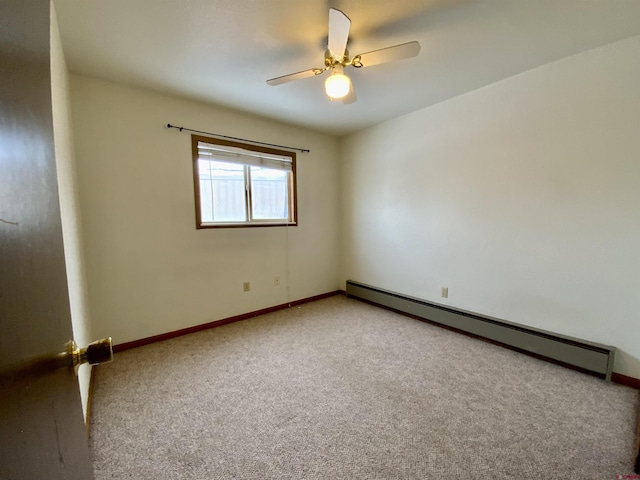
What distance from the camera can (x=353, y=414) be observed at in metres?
1.57

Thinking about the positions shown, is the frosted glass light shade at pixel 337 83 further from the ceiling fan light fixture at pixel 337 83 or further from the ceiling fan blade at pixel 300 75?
the ceiling fan blade at pixel 300 75

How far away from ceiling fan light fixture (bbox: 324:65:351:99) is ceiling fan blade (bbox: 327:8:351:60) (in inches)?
3.1

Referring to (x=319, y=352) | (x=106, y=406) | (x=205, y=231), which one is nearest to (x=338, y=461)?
(x=319, y=352)

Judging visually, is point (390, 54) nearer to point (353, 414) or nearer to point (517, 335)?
point (353, 414)

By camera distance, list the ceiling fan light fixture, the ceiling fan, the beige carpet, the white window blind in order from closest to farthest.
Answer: the beige carpet < the ceiling fan < the ceiling fan light fixture < the white window blind

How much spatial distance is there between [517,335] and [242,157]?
10.6ft

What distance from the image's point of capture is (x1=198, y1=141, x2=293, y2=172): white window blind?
2734 millimetres

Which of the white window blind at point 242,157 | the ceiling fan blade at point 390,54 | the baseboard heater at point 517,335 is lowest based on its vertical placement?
the baseboard heater at point 517,335

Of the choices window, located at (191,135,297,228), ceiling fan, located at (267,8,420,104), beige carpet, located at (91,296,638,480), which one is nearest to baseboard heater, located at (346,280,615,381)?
beige carpet, located at (91,296,638,480)

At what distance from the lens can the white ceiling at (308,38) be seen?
1476 mm

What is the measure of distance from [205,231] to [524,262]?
309 cm

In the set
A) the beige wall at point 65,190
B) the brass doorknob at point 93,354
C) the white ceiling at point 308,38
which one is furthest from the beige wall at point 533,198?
the beige wall at point 65,190

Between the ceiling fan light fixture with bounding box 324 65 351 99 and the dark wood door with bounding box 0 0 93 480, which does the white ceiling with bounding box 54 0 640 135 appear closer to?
the ceiling fan light fixture with bounding box 324 65 351 99

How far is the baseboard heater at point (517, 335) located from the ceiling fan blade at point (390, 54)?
7.62ft
